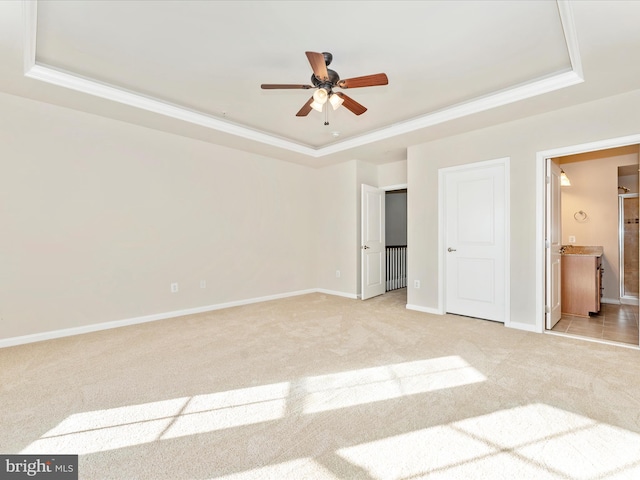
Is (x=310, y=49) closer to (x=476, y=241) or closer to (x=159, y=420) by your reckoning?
(x=159, y=420)

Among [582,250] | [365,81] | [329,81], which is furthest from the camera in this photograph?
[582,250]

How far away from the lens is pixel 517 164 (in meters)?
3.79

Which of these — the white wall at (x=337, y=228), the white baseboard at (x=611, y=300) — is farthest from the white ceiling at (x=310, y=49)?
the white baseboard at (x=611, y=300)

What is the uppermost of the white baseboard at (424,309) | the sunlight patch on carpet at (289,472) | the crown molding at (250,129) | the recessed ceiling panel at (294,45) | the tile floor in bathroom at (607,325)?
the recessed ceiling panel at (294,45)

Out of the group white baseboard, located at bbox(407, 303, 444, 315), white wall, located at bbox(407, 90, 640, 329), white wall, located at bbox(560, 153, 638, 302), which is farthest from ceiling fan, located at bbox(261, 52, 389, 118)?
white wall, located at bbox(560, 153, 638, 302)

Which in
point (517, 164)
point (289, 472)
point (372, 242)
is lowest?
point (289, 472)

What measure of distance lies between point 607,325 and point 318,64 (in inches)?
183

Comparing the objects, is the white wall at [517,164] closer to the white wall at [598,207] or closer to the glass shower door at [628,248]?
the white wall at [598,207]

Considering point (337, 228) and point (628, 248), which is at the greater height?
point (337, 228)

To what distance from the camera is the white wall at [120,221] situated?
3.31 m

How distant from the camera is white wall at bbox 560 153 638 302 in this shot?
16.4 ft

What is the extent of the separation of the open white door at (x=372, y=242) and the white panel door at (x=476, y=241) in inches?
56.6

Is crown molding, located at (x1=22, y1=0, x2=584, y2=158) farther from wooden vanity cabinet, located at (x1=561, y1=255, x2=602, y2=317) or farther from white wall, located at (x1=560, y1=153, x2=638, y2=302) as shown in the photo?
white wall, located at (x1=560, y1=153, x2=638, y2=302)

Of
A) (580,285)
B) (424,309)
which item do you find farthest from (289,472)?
(580,285)
